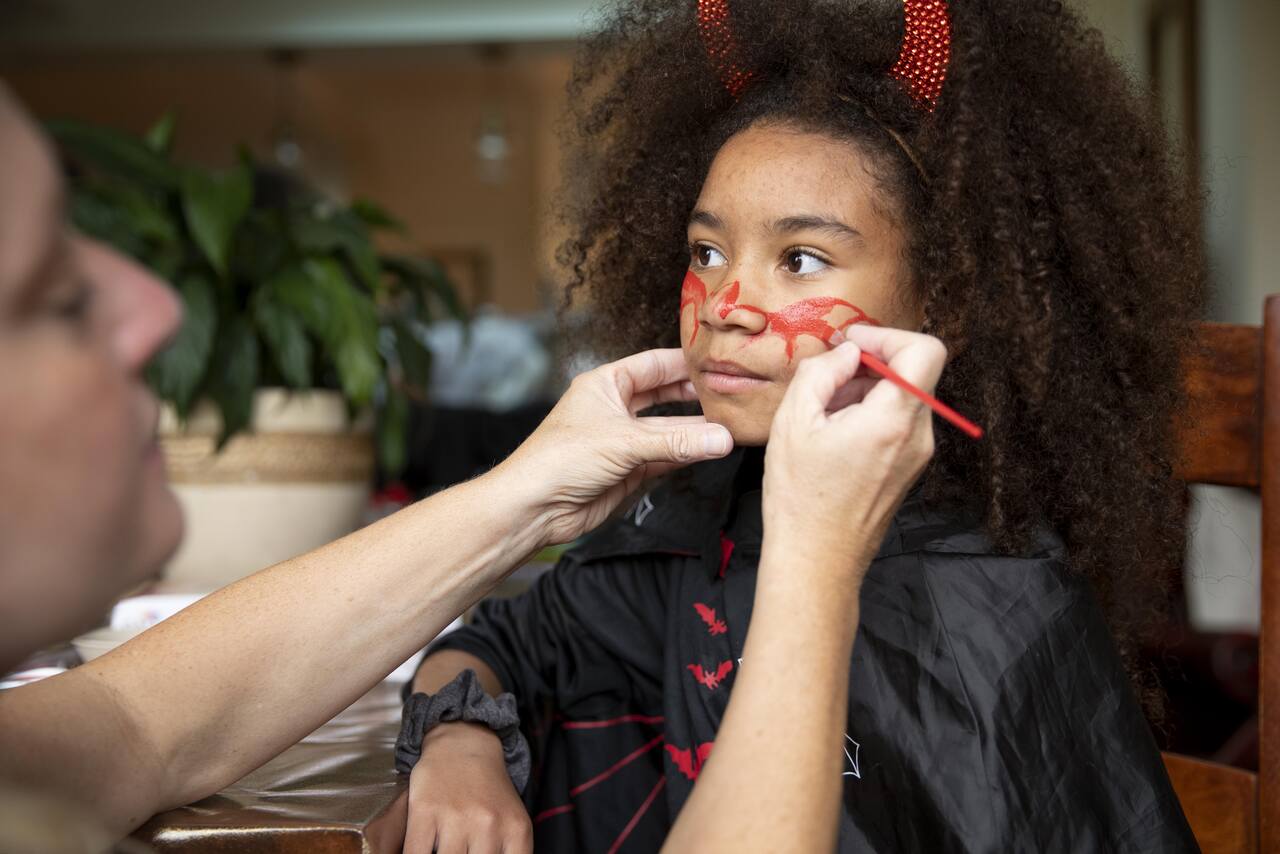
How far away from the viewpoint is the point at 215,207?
1.90 metres

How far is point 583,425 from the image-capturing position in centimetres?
108

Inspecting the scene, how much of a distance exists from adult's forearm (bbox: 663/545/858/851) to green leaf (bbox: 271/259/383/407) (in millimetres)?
1303

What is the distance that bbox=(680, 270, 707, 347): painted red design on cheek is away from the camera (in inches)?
45.3

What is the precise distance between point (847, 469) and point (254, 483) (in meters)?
1.39

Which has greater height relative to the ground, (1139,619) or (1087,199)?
(1087,199)

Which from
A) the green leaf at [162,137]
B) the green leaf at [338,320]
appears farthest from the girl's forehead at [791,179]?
the green leaf at [162,137]

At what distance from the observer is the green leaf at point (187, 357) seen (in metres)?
1.85

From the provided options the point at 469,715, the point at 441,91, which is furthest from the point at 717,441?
the point at 441,91

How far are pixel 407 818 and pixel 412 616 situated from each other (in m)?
0.19

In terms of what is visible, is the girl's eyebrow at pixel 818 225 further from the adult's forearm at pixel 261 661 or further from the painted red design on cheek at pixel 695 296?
the adult's forearm at pixel 261 661

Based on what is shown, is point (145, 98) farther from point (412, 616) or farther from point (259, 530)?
point (412, 616)

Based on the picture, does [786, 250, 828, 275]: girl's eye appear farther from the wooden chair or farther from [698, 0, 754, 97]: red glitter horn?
the wooden chair

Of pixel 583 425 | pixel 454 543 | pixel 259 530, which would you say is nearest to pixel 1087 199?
pixel 583 425

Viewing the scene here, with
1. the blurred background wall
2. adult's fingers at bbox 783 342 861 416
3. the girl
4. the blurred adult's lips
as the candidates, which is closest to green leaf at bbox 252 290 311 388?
the blurred background wall
